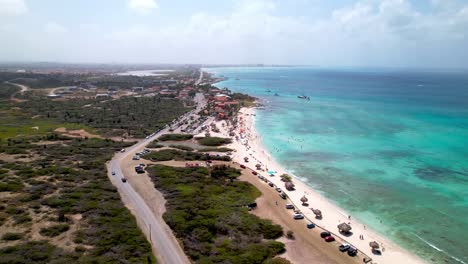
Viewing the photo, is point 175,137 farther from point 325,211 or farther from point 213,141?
point 325,211

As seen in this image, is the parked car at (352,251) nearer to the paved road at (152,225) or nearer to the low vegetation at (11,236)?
the paved road at (152,225)

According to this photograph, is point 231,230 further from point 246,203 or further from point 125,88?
point 125,88

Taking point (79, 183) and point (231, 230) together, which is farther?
point (79, 183)

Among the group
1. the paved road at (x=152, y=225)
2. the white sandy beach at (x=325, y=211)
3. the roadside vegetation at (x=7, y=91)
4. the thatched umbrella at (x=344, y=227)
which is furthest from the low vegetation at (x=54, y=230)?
the roadside vegetation at (x=7, y=91)

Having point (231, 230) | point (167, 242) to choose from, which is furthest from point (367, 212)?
point (167, 242)

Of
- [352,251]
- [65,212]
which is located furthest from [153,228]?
[352,251]

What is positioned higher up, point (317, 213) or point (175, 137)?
point (175, 137)
